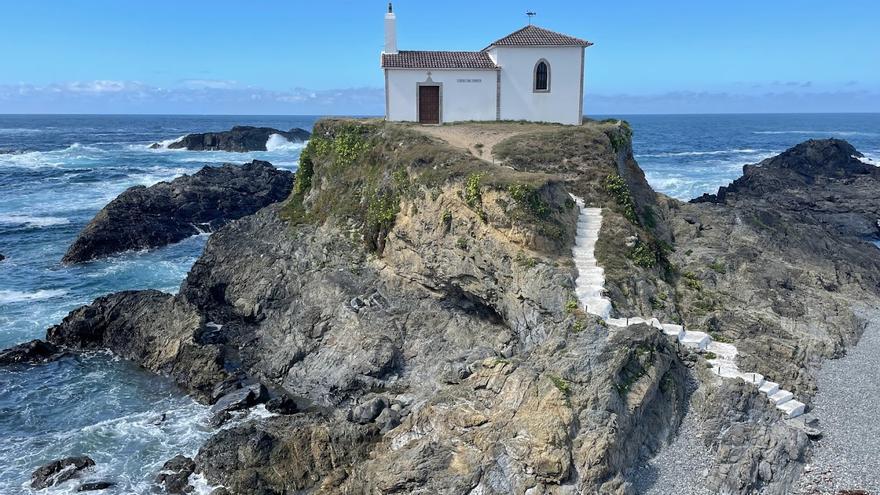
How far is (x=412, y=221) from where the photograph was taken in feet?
80.3

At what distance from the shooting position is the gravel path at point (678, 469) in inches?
566

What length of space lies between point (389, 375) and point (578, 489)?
28.9 ft

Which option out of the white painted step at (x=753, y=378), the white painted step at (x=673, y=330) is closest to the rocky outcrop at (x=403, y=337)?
the white painted step at (x=673, y=330)

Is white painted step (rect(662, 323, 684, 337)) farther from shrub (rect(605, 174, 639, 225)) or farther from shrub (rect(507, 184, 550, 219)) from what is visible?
shrub (rect(605, 174, 639, 225))

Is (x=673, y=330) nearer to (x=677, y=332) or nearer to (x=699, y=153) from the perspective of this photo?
(x=677, y=332)

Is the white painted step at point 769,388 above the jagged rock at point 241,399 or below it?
above

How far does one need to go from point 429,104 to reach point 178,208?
22413 millimetres

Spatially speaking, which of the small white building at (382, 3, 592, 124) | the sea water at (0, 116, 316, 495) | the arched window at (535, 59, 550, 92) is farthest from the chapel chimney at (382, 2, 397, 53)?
the sea water at (0, 116, 316, 495)

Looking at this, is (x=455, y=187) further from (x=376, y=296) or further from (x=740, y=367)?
(x=740, y=367)

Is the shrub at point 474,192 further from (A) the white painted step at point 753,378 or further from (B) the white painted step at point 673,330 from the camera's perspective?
(A) the white painted step at point 753,378

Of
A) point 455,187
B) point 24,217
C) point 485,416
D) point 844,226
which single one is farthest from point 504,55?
point 24,217

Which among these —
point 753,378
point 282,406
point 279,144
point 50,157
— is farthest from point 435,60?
point 50,157

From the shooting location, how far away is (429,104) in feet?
109

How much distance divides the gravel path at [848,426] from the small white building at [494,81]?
17.9 meters
